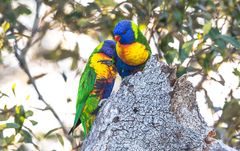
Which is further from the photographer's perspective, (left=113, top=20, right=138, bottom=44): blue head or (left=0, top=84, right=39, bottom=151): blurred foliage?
(left=0, top=84, right=39, bottom=151): blurred foliage

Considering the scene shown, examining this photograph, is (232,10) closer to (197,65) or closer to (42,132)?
(197,65)

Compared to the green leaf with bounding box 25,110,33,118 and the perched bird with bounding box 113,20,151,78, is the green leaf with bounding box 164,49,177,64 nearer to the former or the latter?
the perched bird with bounding box 113,20,151,78

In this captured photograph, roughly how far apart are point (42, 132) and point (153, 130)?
6.87 ft

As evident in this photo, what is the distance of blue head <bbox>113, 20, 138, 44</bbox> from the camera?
9.16 feet

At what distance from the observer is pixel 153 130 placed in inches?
78.1

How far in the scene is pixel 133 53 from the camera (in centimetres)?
276

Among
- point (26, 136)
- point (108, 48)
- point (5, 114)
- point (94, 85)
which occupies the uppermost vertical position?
point (108, 48)

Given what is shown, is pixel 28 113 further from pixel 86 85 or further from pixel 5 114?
pixel 86 85

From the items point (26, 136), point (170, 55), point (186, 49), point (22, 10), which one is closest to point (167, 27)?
point (170, 55)

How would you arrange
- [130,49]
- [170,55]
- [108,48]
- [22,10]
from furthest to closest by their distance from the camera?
[22,10] → [170,55] → [108,48] → [130,49]

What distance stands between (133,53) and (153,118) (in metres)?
0.79

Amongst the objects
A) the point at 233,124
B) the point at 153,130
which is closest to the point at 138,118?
the point at 153,130

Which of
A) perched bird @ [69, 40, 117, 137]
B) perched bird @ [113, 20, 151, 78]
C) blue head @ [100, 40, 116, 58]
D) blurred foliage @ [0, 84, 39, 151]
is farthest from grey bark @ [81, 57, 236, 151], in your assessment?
blurred foliage @ [0, 84, 39, 151]

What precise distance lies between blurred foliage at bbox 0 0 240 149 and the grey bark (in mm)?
1042
